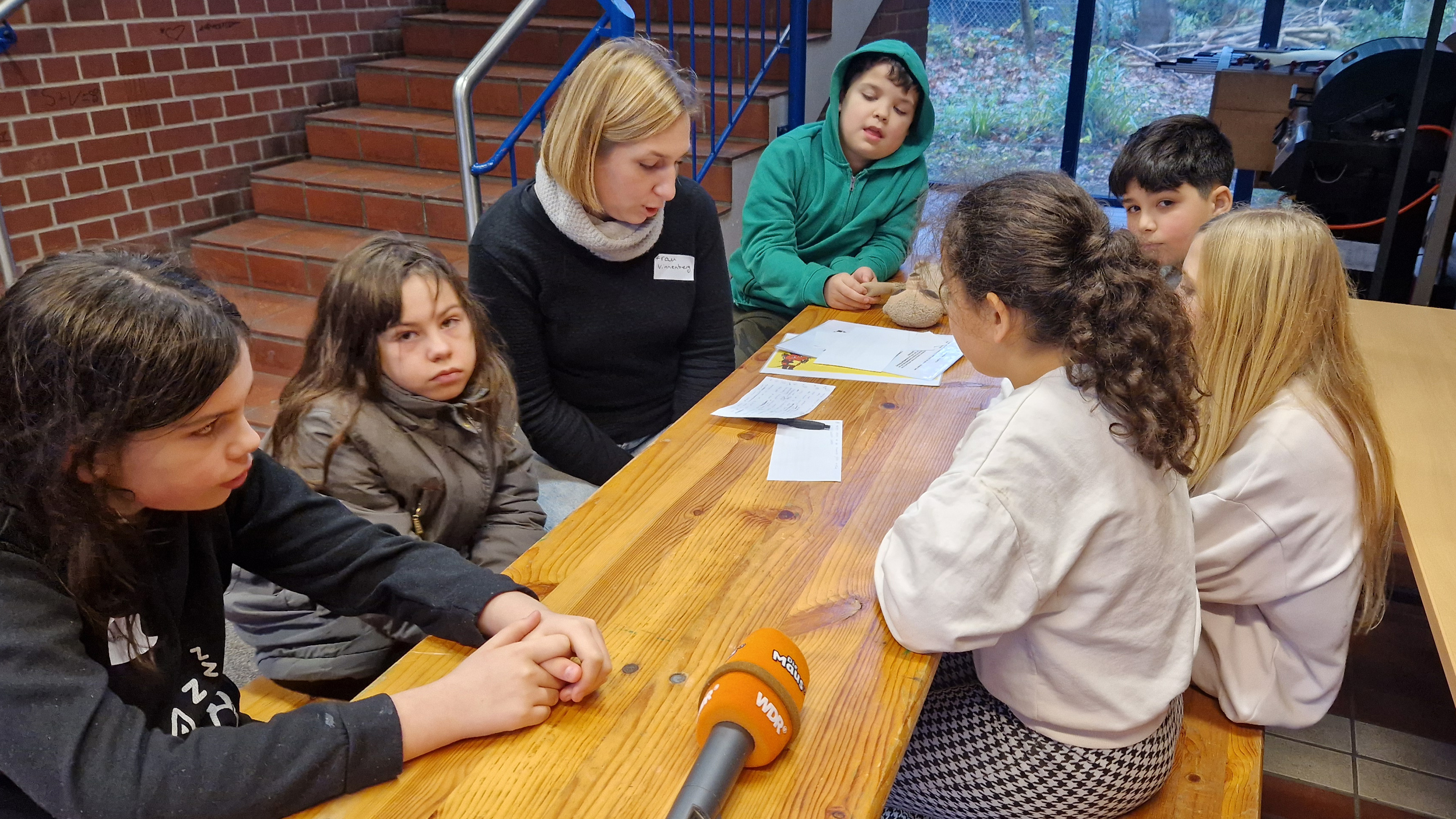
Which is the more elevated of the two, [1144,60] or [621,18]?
[621,18]

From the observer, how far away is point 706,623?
112 centimetres

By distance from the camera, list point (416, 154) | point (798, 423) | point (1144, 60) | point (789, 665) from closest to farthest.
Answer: point (789, 665) < point (798, 423) < point (416, 154) < point (1144, 60)

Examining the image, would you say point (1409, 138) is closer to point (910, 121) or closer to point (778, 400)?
point (910, 121)

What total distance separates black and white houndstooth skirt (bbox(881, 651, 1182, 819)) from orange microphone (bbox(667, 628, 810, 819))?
1.29 ft

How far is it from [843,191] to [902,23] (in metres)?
2.44

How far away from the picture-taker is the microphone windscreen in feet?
2.87

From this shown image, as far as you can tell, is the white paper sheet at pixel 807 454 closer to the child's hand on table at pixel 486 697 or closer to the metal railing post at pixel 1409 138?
the child's hand on table at pixel 486 697

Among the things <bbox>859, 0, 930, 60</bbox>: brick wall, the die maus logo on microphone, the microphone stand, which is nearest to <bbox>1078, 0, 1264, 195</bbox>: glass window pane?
<bbox>859, 0, 930, 60</bbox>: brick wall

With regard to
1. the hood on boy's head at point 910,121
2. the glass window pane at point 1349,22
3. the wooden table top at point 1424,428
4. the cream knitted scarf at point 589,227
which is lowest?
the wooden table top at point 1424,428

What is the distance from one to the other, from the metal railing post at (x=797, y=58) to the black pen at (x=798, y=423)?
218 cm

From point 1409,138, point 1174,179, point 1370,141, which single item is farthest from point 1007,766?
point 1370,141

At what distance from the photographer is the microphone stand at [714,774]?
80cm

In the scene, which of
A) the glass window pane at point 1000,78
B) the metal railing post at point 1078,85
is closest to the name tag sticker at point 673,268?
the glass window pane at point 1000,78

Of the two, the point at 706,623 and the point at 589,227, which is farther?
the point at 589,227
